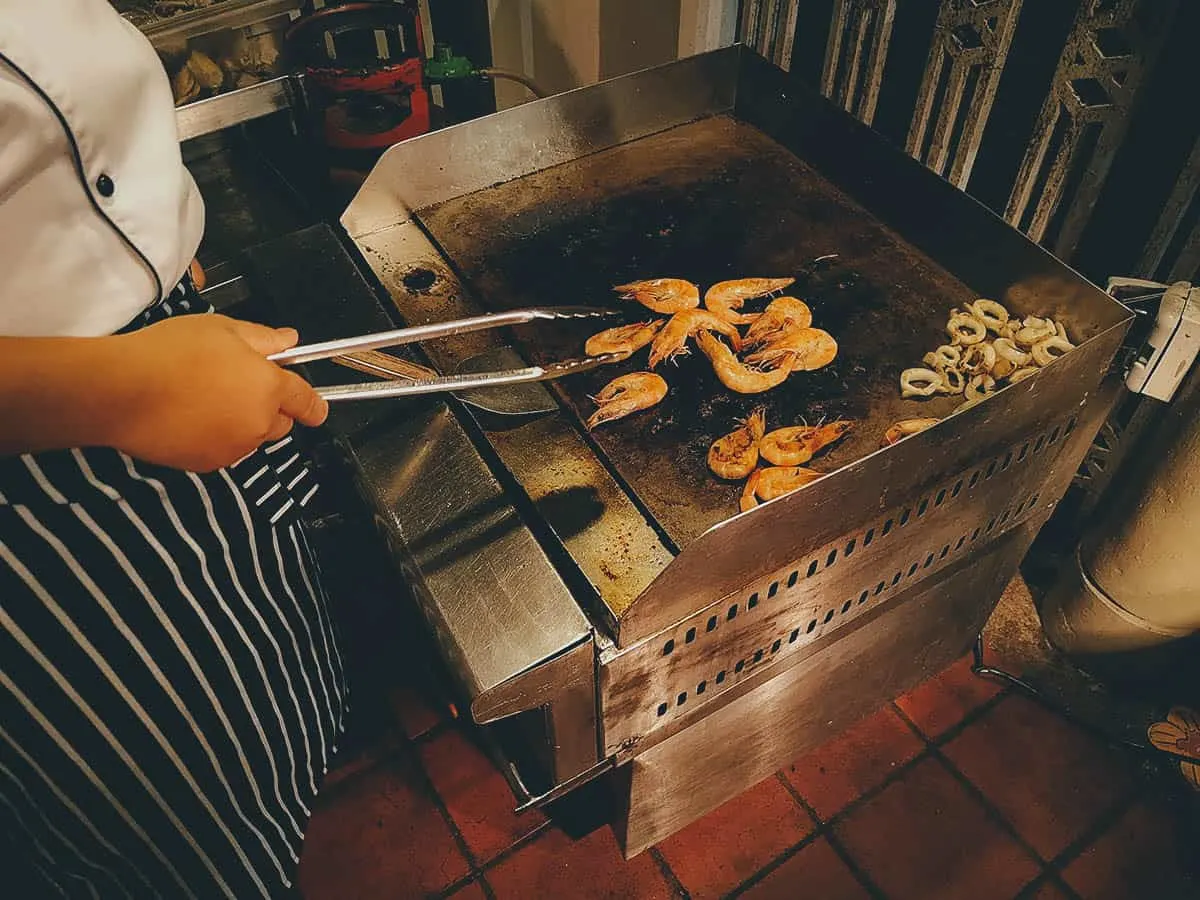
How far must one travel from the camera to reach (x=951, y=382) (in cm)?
195

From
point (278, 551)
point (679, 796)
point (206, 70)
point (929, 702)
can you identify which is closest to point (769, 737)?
point (679, 796)

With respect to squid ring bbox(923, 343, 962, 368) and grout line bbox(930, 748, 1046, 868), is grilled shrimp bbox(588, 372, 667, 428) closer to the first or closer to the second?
squid ring bbox(923, 343, 962, 368)

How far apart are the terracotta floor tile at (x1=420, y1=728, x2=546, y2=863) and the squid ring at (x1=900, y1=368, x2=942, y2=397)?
5.50ft

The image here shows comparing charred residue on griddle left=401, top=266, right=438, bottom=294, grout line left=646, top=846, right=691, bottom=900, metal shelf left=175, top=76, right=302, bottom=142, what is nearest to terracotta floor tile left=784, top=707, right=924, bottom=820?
grout line left=646, top=846, right=691, bottom=900

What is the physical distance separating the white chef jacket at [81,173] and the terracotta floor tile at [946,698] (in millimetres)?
2536

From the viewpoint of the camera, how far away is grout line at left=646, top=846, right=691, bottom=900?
95.6 inches

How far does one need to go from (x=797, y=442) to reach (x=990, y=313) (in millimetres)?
692

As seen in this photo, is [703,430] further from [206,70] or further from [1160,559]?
[206,70]

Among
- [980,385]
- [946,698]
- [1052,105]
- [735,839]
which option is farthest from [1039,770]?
[1052,105]

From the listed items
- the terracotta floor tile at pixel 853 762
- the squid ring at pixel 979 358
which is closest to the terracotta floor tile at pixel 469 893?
the terracotta floor tile at pixel 853 762

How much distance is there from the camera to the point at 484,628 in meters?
1.48

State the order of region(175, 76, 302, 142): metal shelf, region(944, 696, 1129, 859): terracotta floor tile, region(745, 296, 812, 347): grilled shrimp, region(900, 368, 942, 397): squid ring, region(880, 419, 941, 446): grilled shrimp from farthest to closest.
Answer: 1. region(175, 76, 302, 142): metal shelf
2. region(944, 696, 1129, 859): terracotta floor tile
3. region(745, 296, 812, 347): grilled shrimp
4. region(900, 368, 942, 397): squid ring
5. region(880, 419, 941, 446): grilled shrimp

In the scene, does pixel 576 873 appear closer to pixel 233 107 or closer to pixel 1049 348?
pixel 1049 348

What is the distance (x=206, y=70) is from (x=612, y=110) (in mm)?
1765
